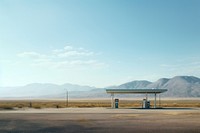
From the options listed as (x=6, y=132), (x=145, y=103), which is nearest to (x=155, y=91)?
(x=145, y=103)

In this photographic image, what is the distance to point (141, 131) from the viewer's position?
2422cm

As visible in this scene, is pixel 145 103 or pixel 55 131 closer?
pixel 55 131

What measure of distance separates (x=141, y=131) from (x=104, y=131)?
266cm

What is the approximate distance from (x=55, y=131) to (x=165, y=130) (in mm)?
8076

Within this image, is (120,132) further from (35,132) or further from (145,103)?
(145,103)

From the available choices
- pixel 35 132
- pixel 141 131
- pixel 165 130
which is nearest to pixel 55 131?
pixel 35 132

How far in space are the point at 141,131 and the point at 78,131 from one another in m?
4.54

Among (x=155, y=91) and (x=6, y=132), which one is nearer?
(x=6, y=132)

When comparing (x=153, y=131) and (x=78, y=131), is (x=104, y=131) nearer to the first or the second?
(x=78, y=131)

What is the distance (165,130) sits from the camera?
2475 centimetres

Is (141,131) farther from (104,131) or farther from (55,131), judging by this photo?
(55,131)

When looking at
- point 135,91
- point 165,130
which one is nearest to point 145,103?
point 135,91

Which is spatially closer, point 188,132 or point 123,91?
point 188,132

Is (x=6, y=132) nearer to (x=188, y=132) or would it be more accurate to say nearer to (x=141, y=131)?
(x=141, y=131)
